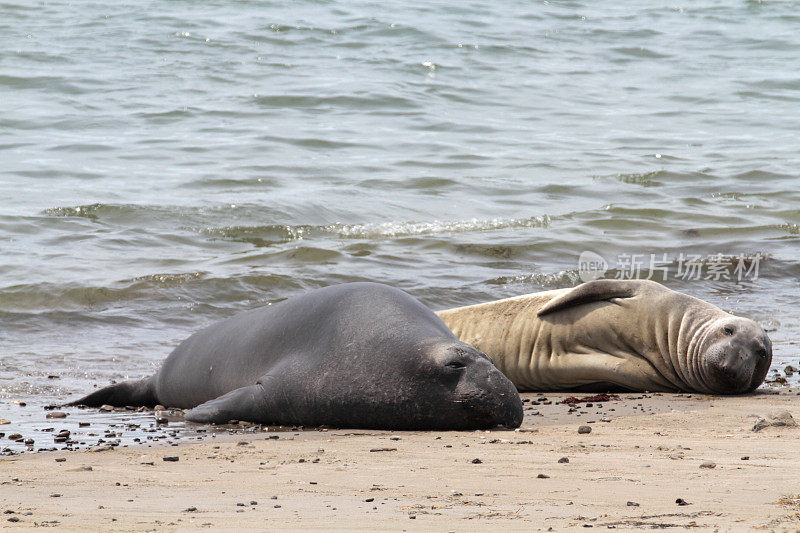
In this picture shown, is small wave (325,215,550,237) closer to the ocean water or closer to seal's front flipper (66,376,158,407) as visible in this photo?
the ocean water

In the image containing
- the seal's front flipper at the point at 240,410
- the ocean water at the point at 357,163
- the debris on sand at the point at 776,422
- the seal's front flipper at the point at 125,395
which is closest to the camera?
the debris on sand at the point at 776,422

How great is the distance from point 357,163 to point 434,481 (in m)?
11.9

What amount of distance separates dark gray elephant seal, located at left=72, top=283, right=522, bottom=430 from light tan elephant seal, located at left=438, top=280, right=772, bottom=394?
1589 millimetres

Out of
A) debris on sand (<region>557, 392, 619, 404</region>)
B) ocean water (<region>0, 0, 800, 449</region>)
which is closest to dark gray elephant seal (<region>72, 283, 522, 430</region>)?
ocean water (<region>0, 0, 800, 449</region>)

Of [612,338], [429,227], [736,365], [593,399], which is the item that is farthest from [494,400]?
[429,227]

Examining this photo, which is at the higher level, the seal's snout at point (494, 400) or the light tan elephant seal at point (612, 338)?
the seal's snout at point (494, 400)

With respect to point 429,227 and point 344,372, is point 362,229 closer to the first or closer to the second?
point 429,227

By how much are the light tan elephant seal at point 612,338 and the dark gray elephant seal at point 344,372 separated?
1589mm

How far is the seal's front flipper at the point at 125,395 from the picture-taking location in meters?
5.58

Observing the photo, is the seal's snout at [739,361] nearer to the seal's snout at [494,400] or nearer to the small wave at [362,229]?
the seal's snout at [494,400]

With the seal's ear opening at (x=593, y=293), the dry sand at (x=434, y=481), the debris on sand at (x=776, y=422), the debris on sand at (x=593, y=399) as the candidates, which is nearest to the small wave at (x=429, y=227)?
the seal's ear opening at (x=593, y=293)

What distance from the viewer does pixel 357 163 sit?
14977 millimetres

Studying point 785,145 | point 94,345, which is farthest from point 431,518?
point 785,145

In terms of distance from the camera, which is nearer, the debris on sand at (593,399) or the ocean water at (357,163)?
the debris on sand at (593,399)
